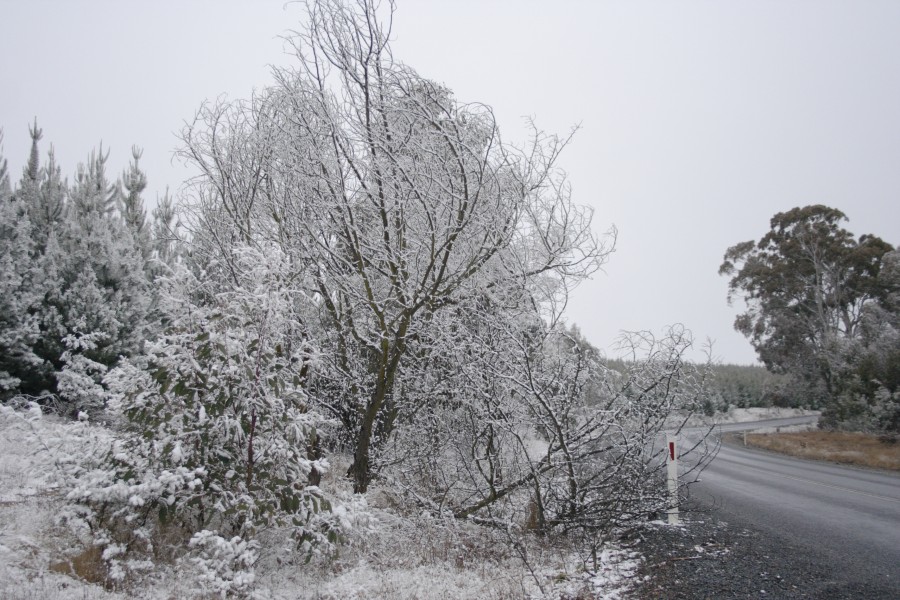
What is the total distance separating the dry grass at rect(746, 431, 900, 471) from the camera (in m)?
13.6

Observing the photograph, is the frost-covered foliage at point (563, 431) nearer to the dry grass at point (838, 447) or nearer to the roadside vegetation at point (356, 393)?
the roadside vegetation at point (356, 393)

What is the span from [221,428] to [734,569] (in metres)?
4.62

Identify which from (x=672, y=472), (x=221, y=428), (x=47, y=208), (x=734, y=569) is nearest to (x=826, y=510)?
(x=672, y=472)

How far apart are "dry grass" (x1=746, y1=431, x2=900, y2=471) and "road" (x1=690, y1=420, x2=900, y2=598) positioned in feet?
4.42

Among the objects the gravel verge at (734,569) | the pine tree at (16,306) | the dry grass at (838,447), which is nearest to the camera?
the gravel verge at (734,569)

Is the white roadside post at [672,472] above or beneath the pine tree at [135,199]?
beneath

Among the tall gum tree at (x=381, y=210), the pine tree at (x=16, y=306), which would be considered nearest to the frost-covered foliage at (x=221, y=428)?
the tall gum tree at (x=381, y=210)

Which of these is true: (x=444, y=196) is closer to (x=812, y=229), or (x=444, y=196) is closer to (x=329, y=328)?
(x=329, y=328)

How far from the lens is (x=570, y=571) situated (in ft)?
16.2

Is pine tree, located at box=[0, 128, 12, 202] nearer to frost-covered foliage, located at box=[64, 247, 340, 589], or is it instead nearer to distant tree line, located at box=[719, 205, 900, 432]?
frost-covered foliage, located at box=[64, 247, 340, 589]

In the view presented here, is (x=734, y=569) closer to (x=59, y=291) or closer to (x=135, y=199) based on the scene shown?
(x=59, y=291)

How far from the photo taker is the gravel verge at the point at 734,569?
402cm

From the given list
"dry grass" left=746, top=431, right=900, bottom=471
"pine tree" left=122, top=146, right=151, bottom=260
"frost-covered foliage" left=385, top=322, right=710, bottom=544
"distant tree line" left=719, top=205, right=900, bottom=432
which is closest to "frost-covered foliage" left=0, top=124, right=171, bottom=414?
"pine tree" left=122, top=146, right=151, bottom=260

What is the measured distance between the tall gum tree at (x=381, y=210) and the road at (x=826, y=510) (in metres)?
3.92
